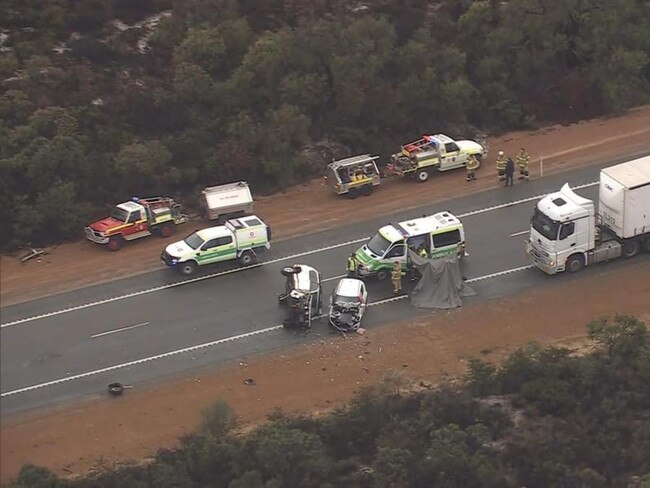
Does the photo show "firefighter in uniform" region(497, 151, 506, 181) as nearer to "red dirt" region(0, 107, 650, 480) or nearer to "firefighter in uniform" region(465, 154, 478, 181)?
"firefighter in uniform" region(465, 154, 478, 181)

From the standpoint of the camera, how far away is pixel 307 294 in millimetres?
35500

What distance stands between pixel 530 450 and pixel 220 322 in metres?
11.7

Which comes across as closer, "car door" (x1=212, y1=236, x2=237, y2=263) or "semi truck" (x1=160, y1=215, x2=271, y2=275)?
"semi truck" (x1=160, y1=215, x2=271, y2=275)

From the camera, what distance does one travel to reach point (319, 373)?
3375 centimetres

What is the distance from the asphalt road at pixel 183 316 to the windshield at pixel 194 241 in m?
1.02

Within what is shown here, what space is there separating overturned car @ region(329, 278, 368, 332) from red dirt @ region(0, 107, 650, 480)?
486mm

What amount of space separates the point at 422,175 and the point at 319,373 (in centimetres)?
1382

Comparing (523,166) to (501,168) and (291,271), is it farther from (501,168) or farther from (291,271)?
(291,271)

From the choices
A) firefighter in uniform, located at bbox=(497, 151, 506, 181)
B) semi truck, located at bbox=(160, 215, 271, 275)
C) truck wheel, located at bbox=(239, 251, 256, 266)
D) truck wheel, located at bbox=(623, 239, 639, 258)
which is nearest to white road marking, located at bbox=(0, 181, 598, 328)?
truck wheel, located at bbox=(239, 251, 256, 266)

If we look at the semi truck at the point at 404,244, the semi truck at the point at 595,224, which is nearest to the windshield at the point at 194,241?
the semi truck at the point at 404,244

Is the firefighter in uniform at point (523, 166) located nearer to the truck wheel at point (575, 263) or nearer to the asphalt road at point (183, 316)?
the asphalt road at point (183, 316)

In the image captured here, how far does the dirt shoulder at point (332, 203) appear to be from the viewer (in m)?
39.8

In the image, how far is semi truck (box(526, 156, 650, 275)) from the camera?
3675cm

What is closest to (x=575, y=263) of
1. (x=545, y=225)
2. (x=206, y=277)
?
(x=545, y=225)
